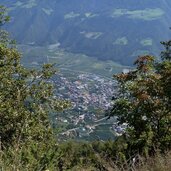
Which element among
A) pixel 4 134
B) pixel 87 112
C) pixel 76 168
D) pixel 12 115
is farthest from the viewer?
pixel 87 112

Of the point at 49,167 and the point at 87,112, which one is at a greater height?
the point at 49,167

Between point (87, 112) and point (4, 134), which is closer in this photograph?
point (4, 134)

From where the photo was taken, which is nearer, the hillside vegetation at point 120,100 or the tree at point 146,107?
the hillside vegetation at point 120,100

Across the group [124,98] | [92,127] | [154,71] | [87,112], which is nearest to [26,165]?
[124,98]

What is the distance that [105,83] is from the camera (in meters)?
183

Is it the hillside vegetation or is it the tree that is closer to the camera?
the hillside vegetation

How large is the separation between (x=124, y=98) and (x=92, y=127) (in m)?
83.0

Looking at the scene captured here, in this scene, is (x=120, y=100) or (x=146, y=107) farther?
(x=120, y=100)

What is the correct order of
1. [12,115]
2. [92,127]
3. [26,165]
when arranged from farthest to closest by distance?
[92,127] → [12,115] → [26,165]

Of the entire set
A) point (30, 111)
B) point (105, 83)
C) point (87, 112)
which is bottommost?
point (105, 83)

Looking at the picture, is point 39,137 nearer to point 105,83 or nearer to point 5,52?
point 5,52

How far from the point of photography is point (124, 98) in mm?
19531

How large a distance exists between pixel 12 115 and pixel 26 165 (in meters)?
9.57

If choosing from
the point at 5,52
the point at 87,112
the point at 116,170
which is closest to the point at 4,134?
the point at 5,52
